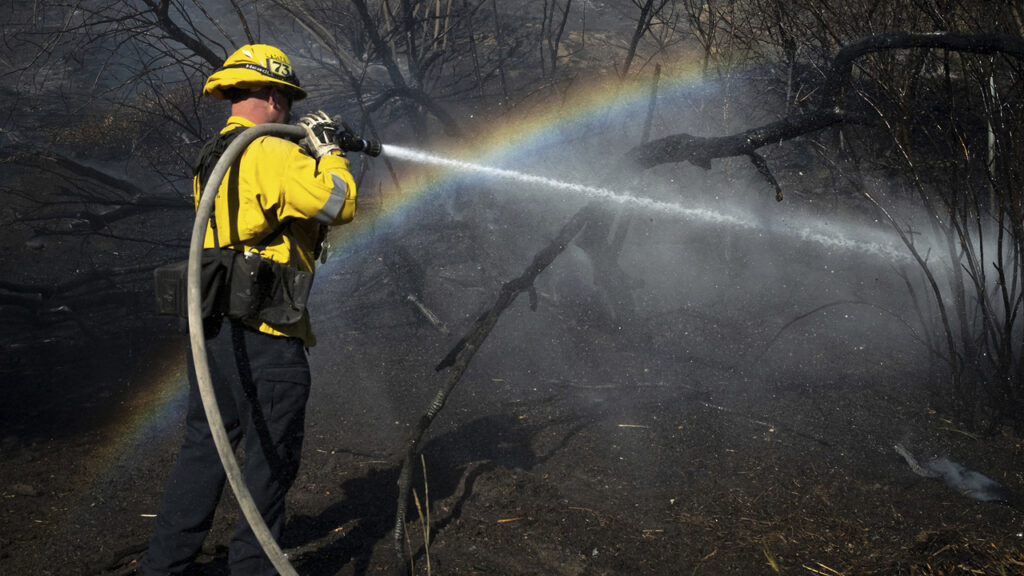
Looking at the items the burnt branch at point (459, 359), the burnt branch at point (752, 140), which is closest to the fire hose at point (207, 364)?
the burnt branch at point (459, 359)

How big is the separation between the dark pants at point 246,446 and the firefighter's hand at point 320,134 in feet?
2.61

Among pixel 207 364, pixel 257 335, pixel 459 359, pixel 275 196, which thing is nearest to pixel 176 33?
pixel 459 359

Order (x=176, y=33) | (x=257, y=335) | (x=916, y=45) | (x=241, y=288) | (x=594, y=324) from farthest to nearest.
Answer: (x=594, y=324), (x=176, y=33), (x=916, y=45), (x=257, y=335), (x=241, y=288)

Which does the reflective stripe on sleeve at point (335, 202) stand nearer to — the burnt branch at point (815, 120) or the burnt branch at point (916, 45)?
the burnt branch at point (815, 120)

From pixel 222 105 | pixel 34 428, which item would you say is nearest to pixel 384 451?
pixel 34 428

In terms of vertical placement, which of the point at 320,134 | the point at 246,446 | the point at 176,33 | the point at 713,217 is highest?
the point at 176,33

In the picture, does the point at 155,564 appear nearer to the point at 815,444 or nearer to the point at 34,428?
the point at 34,428

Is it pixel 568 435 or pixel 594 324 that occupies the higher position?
pixel 594 324

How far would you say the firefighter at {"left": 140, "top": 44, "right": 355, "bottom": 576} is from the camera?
269cm

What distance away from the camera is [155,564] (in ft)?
9.50

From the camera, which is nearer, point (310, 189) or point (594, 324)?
point (310, 189)

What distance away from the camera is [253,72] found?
9.32ft

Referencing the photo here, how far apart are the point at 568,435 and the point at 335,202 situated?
2.53 m

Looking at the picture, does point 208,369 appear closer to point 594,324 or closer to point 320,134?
point 320,134
